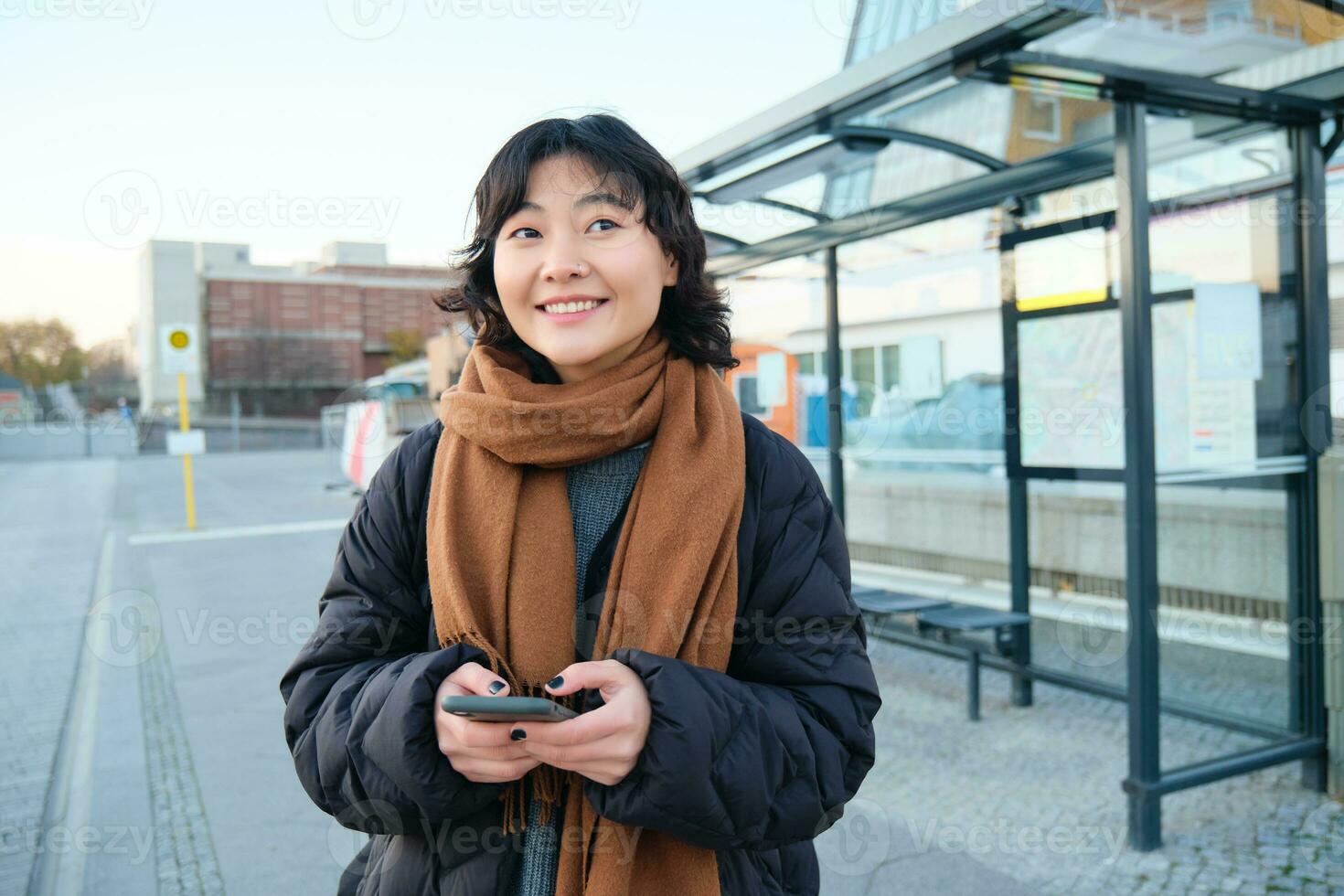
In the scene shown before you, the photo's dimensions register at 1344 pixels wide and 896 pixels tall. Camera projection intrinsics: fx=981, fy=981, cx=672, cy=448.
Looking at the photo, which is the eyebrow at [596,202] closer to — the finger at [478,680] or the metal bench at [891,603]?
the finger at [478,680]

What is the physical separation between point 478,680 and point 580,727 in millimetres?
153

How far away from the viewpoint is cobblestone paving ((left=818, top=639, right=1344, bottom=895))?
3.19 metres

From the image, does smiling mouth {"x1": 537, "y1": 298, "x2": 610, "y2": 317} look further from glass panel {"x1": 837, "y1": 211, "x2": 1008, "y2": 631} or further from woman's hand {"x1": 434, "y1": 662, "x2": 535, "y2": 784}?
glass panel {"x1": 837, "y1": 211, "x2": 1008, "y2": 631}

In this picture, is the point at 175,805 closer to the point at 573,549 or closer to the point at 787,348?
the point at 573,549

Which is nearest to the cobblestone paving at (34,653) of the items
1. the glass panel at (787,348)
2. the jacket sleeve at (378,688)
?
the jacket sleeve at (378,688)

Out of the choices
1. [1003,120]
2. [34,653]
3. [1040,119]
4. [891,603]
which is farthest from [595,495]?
[34,653]

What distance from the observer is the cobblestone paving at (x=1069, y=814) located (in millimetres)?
3186

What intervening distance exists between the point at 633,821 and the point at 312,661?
1.80 feet

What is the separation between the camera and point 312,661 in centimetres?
142

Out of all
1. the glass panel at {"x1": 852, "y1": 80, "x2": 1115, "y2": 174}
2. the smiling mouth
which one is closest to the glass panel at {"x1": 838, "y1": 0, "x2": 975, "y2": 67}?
the glass panel at {"x1": 852, "y1": 80, "x2": 1115, "y2": 174}

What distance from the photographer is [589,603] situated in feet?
4.74

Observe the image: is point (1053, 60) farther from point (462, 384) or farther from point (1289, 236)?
point (462, 384)

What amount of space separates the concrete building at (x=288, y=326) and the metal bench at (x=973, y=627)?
5845 centimetres

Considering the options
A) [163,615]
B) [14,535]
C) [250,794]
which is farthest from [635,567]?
[14,535]
